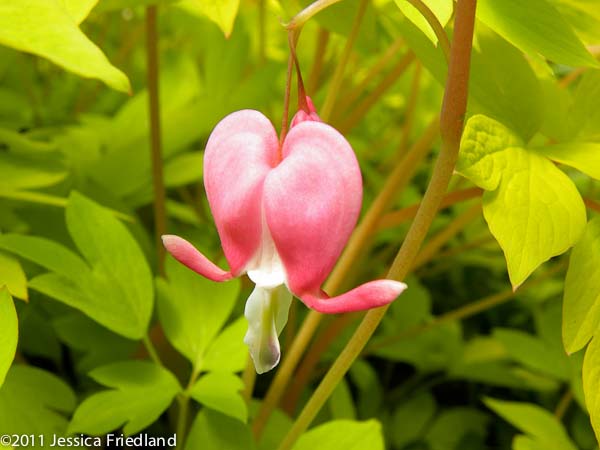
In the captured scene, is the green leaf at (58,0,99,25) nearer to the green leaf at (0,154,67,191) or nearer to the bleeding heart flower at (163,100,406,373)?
the bleeding heart flower at (163,100,406,373)

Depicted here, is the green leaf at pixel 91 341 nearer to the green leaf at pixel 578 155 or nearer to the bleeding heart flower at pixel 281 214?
the bleeding heart flower at pixel 281 214

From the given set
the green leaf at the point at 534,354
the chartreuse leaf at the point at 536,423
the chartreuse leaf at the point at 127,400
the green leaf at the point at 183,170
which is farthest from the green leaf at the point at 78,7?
the green leaf at the point at 534,354

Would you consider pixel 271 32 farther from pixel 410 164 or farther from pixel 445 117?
pixel 445 117

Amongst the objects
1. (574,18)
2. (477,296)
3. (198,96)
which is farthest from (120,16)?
(574,18)

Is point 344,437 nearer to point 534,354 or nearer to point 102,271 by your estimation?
point 102,271

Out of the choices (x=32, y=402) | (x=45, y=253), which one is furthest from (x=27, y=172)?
(x=32, y=402)

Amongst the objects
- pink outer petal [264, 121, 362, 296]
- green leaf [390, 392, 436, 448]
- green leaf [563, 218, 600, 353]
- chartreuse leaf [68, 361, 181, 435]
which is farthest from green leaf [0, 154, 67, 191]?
green leaf [390, 392, 436, 448]

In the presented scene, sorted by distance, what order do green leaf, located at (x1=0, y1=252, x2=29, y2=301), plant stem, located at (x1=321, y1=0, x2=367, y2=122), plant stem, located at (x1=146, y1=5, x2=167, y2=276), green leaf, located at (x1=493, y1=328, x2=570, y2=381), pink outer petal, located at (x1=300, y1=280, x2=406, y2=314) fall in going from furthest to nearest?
green leaf, located at (x1=493, y1=328, x2=570, y2=381) < plant stem, located at (x1=146, y1=5, x2=167, y2=276) < plant stem, located at (x1=321, y1=0, x2=367, y2=122) < green leaf, located at (x1=0, y1=252, x2=29, y2=301) < pink outer petal, located at (x1=300, y1=280, x2=406, y2=314)
